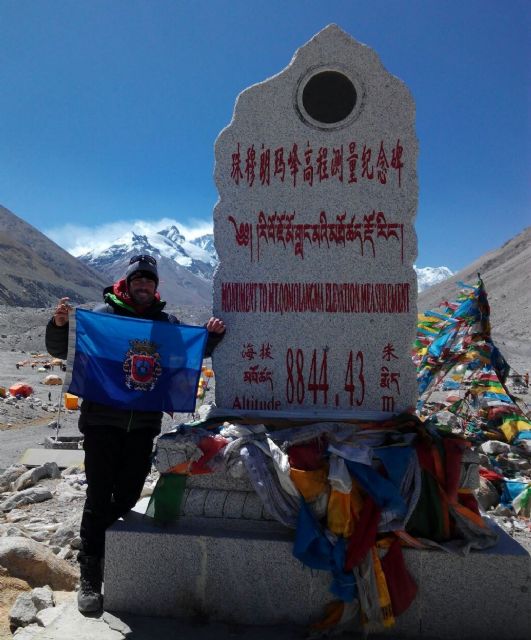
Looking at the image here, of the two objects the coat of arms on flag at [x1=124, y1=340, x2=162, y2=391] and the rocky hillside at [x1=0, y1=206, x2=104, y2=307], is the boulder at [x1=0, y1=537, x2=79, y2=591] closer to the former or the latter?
the coat of arms on flag at [x1=124, y1=340, x2=162, y2=391]

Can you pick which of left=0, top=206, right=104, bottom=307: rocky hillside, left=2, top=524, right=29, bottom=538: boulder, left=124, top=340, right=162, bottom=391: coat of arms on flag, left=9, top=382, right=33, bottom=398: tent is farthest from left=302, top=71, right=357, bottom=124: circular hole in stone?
left=0, top=206, right=104, bottom=307: rocky hillside

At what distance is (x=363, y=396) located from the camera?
4434 mm

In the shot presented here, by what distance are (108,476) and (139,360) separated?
0.82m

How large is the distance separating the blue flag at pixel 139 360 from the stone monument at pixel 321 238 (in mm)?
422

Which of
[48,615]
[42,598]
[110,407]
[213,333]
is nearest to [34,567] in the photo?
[42,598]

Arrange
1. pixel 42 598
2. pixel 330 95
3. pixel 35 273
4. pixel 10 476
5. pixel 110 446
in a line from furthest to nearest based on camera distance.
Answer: pixel 35 273
pixel 10 476
pixel 330 95
pixel 110 446
pixel 42 598

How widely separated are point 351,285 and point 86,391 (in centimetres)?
212

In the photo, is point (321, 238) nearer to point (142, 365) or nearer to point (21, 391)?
point (142, 365)

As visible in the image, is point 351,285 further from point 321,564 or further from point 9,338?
point 9,338

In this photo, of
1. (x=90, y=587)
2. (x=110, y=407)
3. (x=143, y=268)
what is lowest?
(x=90, y=587)

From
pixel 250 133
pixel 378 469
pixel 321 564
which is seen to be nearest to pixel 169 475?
pixel 321 564

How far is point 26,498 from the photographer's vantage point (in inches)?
261

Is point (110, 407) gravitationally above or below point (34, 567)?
above

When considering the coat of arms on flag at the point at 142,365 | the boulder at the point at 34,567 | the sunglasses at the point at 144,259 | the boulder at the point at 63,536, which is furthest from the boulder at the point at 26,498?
the sunglasses at the point at 144,259
